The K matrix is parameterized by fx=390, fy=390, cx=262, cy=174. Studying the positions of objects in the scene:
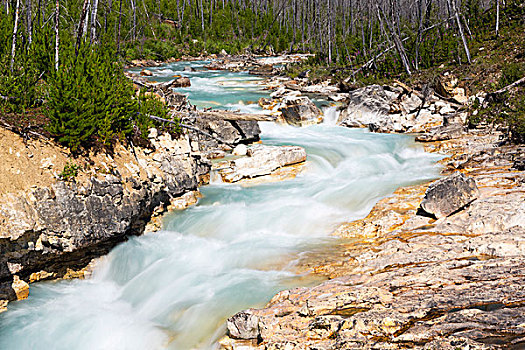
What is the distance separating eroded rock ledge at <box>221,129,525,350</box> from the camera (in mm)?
3043

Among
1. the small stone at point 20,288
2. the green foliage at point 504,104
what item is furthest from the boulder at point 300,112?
the small stone at point 20,288

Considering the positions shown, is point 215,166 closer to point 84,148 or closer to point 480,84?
point 84,148

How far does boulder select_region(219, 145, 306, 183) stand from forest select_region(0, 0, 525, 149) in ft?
9.53

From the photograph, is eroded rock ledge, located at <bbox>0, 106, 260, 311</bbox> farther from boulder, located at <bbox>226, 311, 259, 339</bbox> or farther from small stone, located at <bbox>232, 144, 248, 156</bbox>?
small stone, located at <bbox>232, 144, 248, 156</bbox>

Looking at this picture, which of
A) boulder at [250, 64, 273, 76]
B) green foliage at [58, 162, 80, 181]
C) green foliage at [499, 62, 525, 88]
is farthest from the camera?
boulder at [250, 64, 273, 76]

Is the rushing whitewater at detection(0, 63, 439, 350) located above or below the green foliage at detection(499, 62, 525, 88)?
below

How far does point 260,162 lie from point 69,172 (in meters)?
5.57

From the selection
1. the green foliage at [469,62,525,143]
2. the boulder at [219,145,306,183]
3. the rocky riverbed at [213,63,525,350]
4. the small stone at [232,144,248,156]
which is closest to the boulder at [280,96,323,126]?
the small stone at [232,144,248,156]

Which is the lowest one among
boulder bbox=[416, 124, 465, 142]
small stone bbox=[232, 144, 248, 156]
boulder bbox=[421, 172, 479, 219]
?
boulder bbox=[421, 172, 479, 219]

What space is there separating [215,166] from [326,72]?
15780 mm

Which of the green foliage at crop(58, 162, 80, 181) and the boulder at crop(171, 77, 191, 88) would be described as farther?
the boulder at crop(171, 77, 191, 88)

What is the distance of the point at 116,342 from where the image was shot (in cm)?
516

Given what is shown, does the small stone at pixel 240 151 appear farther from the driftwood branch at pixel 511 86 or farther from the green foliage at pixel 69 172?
the driftwood branch at pixel 511 86

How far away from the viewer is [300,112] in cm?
1616
